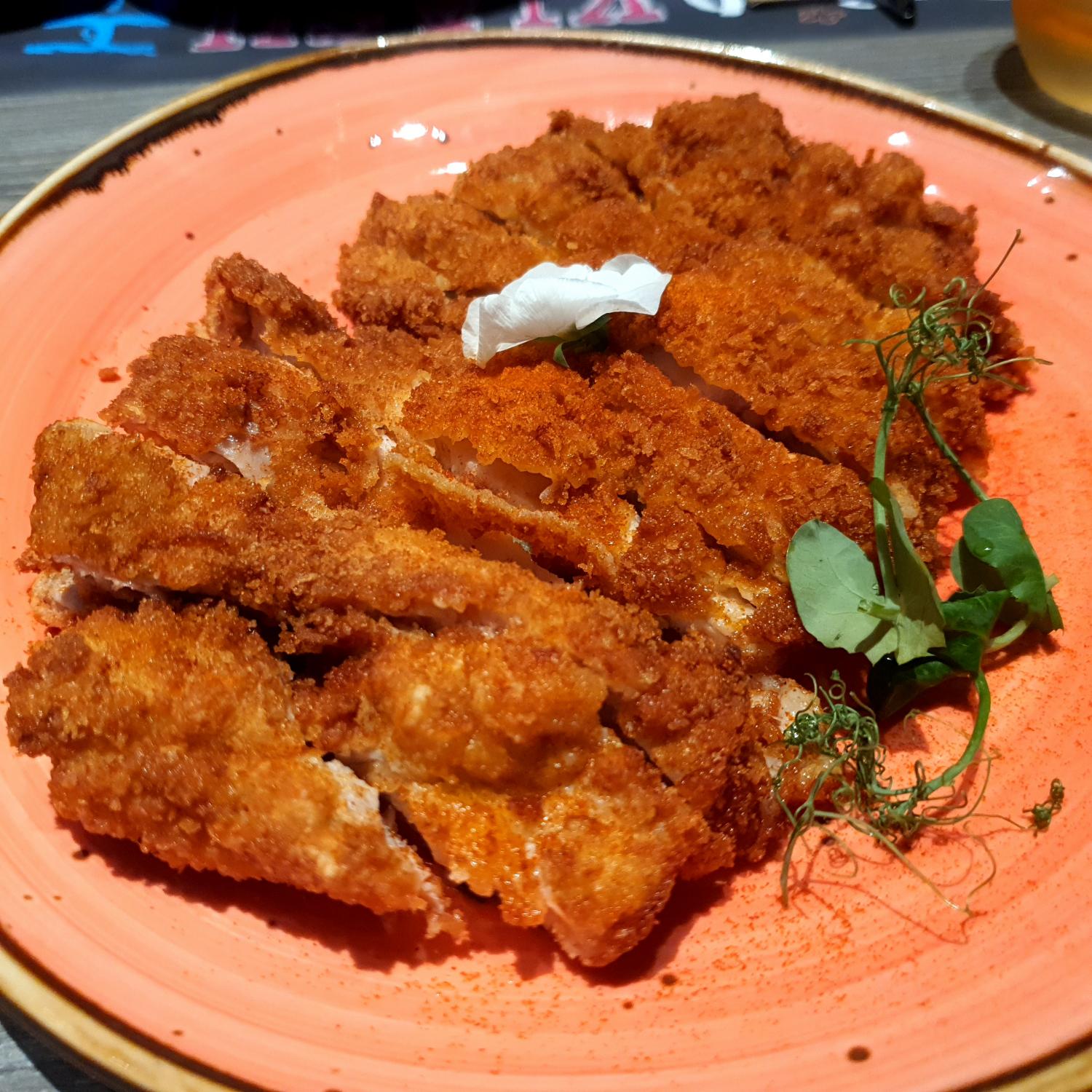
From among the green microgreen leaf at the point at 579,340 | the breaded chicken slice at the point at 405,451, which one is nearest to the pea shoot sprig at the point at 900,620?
the breaded chicken slice at the point at 405,451

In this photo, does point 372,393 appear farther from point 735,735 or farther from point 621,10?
point 621,10

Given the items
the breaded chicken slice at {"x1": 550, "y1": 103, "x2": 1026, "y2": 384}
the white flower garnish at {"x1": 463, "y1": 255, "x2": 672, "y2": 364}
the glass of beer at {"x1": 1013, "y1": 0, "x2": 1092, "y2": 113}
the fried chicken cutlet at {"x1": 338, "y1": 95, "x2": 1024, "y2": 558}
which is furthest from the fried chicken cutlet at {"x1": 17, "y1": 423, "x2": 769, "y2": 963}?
the glass of beer at {"x1": 1013, "y1": 0, "x2": 1092, "y2": 113}

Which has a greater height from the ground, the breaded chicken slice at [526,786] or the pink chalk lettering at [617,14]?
the pink chalk lettering at [617,14]

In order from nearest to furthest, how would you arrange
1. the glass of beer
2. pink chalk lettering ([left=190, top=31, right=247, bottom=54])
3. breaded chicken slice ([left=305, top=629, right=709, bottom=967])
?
breaded chicken slice ([left=305, top=629, right=709, bottom=967])
the glass of beer
pink chalk lettering ([left=190, top=31, right=247, bottom=54])

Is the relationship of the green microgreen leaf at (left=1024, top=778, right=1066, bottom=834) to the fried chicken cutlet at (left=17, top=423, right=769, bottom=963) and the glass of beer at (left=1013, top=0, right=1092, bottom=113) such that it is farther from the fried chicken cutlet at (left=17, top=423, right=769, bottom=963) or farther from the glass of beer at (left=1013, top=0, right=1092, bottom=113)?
the glass of beer at (left=1013, top=0, right=1092, bottom=113)

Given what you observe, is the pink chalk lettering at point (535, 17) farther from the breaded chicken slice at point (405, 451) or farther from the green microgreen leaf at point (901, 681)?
the green microgreen leaf at point (901, 681)

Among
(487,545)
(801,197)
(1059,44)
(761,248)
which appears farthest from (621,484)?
(1059,44)

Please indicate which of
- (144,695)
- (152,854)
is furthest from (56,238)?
(152,854)

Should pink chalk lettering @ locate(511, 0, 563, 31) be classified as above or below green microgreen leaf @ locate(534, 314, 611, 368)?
above
